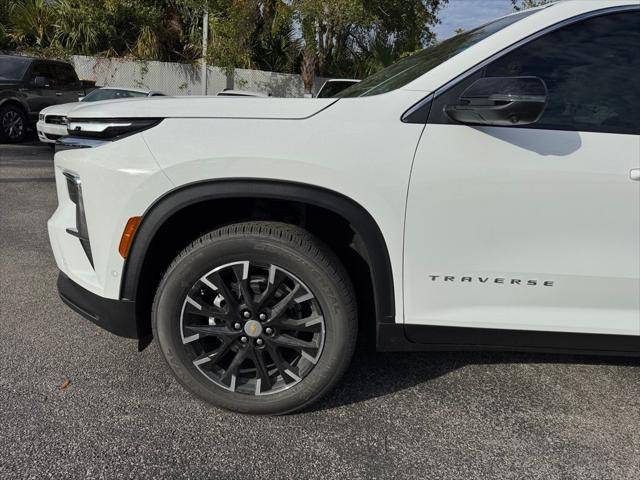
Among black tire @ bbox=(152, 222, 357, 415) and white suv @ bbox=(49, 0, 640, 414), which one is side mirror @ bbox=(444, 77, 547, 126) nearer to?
white suv @ bbox=(49, 0, 640, 414)

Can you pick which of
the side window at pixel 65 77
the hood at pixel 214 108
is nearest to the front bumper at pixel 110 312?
the hood at pixel 214 108

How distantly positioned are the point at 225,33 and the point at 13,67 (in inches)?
243

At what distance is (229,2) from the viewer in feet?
48.5

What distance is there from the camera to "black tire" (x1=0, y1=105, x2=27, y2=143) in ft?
35.1

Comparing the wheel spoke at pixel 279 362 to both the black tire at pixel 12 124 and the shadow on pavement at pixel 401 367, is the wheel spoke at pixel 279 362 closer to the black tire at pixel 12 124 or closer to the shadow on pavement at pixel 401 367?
the shadow on pavement at pixel 401 367

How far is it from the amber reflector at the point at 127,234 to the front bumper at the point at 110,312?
225mm

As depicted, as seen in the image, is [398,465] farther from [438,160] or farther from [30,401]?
[30,401]

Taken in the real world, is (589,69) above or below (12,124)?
above

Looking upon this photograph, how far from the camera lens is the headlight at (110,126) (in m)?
2.20

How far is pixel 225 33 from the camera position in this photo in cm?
1548

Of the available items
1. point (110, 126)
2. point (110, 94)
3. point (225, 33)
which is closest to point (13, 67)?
point (110, 94)

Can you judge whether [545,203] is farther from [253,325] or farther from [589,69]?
[253,325]

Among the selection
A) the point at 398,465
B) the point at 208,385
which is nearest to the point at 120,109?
the point at 208,385

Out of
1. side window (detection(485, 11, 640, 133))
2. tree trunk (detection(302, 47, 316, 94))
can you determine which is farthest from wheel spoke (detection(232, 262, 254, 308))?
tree trunk (detection(302, 47, 316, 94))
